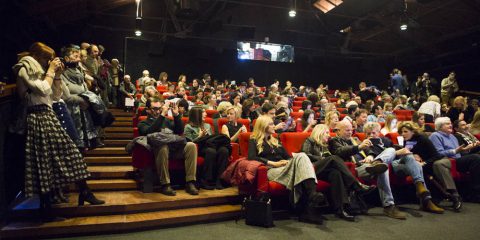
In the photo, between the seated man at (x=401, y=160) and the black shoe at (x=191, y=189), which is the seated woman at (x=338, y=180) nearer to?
the seated man at (x=401, y=160)

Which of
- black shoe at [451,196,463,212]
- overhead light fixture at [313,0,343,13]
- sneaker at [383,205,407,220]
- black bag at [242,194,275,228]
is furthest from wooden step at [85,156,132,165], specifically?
→ overhead light fixture at [313,0,343,13]

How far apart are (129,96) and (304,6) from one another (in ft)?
26.5

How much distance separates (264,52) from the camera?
1341cm

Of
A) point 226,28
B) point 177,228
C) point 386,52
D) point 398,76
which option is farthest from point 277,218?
point 386,52

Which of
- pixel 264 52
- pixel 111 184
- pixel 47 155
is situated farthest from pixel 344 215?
pixel 264 52

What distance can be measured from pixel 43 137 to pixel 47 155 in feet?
0.48

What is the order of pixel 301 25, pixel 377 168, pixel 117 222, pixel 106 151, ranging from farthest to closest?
pixel 301 25 < pixel 106 151 < pixel 377 168 < pixel 117 222

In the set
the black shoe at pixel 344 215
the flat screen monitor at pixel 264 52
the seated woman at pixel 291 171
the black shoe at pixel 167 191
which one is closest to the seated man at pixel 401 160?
the black shoe at pixel 344 215

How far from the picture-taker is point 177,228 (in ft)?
10.6

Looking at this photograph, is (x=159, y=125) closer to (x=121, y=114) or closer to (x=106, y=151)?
(x=106, y=151)

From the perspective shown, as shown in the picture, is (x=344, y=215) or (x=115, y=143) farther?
(x=115, y=143)

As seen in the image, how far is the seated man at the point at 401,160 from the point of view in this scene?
3.90 meters

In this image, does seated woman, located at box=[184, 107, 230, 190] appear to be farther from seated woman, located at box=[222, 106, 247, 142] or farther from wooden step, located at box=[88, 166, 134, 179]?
wooden step, located at box=[88, 166, 134, 179]

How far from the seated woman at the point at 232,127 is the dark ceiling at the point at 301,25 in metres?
4.95
